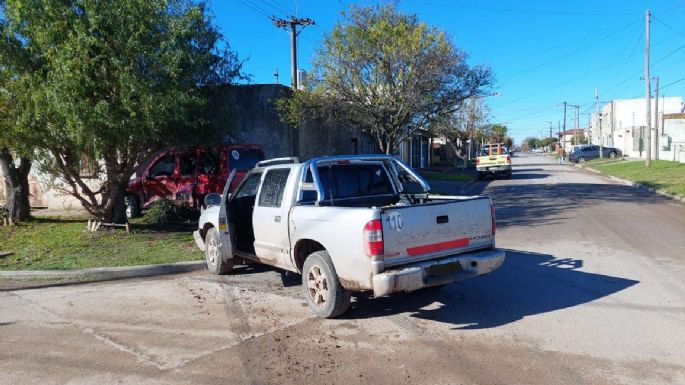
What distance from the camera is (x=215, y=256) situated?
8234mm

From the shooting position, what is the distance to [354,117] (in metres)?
18.6

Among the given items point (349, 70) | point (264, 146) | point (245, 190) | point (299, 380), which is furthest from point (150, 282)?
point (349, 70)

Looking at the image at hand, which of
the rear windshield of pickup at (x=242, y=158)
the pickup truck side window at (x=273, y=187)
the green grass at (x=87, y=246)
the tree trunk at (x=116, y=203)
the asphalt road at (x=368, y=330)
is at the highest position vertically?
the rear windshield of pickup at (x=242, y=158)

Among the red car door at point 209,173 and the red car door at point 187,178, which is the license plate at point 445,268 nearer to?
the red car door at point 209,173

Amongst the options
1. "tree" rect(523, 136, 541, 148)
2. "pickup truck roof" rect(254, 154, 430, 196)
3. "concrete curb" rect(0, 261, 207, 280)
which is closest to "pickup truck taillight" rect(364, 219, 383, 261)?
"pickup truck roof" rect(254, 154, 430, 196)

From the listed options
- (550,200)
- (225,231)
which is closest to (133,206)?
(225,231)

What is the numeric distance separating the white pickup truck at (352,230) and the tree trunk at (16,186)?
25.4 ft

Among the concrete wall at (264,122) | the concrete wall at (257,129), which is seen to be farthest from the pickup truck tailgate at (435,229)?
the concrete wall at (264,122)

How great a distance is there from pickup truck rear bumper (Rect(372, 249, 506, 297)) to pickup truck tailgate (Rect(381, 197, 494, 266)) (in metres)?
0.11

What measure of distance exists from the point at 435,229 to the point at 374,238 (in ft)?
2.61

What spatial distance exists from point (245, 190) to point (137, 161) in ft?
15.1

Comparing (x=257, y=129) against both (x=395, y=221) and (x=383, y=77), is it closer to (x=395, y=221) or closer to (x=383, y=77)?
(x=383, y=77)

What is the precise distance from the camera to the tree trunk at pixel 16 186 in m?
12.8

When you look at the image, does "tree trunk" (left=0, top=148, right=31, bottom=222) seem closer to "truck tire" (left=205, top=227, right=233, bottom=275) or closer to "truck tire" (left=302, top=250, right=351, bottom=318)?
"truck tire" (left=205, top=227, right=233, bottom=275)
